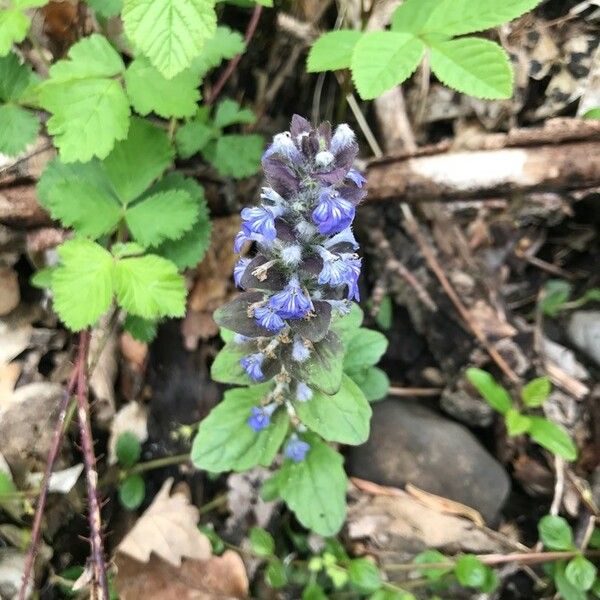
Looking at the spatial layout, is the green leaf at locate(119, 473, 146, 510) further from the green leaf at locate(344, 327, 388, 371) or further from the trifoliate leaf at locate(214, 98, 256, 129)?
the trifoliate leaf at locate(214, 98, 256, 129)

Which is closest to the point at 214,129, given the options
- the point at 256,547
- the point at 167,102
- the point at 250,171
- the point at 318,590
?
the point at 250,171

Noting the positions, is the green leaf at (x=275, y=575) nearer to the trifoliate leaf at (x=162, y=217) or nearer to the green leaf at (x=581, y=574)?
the green leaf at (x=581, y=574)

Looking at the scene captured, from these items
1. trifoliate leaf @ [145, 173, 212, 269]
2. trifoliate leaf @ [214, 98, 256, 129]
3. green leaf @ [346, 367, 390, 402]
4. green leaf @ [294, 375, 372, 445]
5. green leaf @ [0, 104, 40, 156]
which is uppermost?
green leaf @ [0, 104, 40, 156]

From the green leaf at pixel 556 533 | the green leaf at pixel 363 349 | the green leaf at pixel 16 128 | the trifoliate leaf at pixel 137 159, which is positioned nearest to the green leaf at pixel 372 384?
the green leaf at pixel 363 349

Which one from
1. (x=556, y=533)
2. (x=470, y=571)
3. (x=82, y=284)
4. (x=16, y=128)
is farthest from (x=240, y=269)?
(x=556, y=533)

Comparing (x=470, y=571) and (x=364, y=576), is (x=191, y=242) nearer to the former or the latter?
(x=364, y=576)

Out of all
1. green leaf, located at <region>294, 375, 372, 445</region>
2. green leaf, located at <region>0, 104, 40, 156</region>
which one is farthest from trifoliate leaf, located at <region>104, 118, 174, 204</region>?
green leaf, located at <region>294, 375, 372, 445</region>
